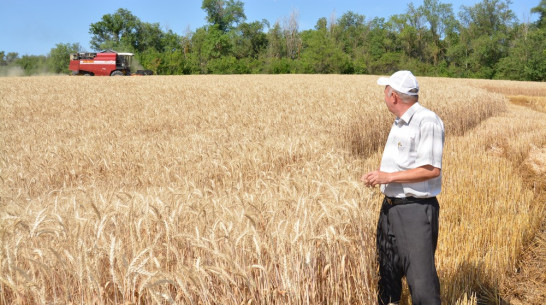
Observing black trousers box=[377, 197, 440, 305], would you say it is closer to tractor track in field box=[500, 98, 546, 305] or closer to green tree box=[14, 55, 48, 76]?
tractor track in field box=[500, 98, 546, 305]

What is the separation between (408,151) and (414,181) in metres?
0.22

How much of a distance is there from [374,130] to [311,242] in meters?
7.50

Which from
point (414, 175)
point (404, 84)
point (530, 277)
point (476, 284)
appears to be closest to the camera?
point (414, 175)

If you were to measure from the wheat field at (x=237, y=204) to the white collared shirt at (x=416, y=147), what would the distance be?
48cm

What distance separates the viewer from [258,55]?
245 feet

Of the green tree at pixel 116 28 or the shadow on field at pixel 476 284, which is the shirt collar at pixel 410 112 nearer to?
the shadow on field at pixel 476 284

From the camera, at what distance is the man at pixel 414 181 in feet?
8.63

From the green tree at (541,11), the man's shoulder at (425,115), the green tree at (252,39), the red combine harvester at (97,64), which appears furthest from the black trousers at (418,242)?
the green tree at (541,11)

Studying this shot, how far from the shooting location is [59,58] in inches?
3243

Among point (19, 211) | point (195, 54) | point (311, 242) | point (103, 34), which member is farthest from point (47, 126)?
point (103, 34)

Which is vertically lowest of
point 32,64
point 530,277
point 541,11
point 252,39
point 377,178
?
point 530,277

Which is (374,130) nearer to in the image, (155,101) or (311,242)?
(311,242)

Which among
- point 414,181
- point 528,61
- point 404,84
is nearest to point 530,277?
point 414,181

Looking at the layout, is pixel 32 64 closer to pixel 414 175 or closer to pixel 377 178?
pixel 377 178
